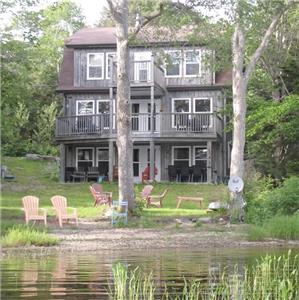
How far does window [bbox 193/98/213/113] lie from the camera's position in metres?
38.1

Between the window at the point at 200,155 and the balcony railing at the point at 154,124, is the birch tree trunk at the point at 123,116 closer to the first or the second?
the balcony railing at the point at 154,124

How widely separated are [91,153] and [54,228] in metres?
20.0

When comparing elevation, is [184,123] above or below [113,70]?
below

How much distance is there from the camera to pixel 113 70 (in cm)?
3494

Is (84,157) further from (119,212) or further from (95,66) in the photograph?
(119,212)

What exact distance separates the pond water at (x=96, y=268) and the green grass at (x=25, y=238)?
3.97ft

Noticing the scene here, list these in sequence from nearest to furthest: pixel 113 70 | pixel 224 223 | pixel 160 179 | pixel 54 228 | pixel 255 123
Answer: pixel 54 228
pixel 224 223
pixel 255 123
pixel 113 70
pixel 160 179

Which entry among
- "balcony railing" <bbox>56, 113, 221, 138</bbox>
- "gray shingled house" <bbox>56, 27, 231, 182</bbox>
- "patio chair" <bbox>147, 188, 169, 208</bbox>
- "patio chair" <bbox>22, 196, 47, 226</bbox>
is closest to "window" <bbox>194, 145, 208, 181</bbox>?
"gray shingled house" <bbox>56, 27, 231, 182</bbox>

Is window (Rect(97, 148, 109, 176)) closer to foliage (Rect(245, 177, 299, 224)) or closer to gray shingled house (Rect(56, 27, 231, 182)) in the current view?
gray shingled house (Rect(56, 27, 231, 182))

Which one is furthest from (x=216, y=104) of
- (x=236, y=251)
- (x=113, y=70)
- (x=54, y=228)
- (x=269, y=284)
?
(x=269, y=284)

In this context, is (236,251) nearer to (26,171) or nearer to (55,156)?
(26,171)

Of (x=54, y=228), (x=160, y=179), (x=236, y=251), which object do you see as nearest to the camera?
(x=236, y=251)

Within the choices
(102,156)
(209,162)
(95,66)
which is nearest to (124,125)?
(209,162)

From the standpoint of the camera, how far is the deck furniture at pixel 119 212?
20.8 m
